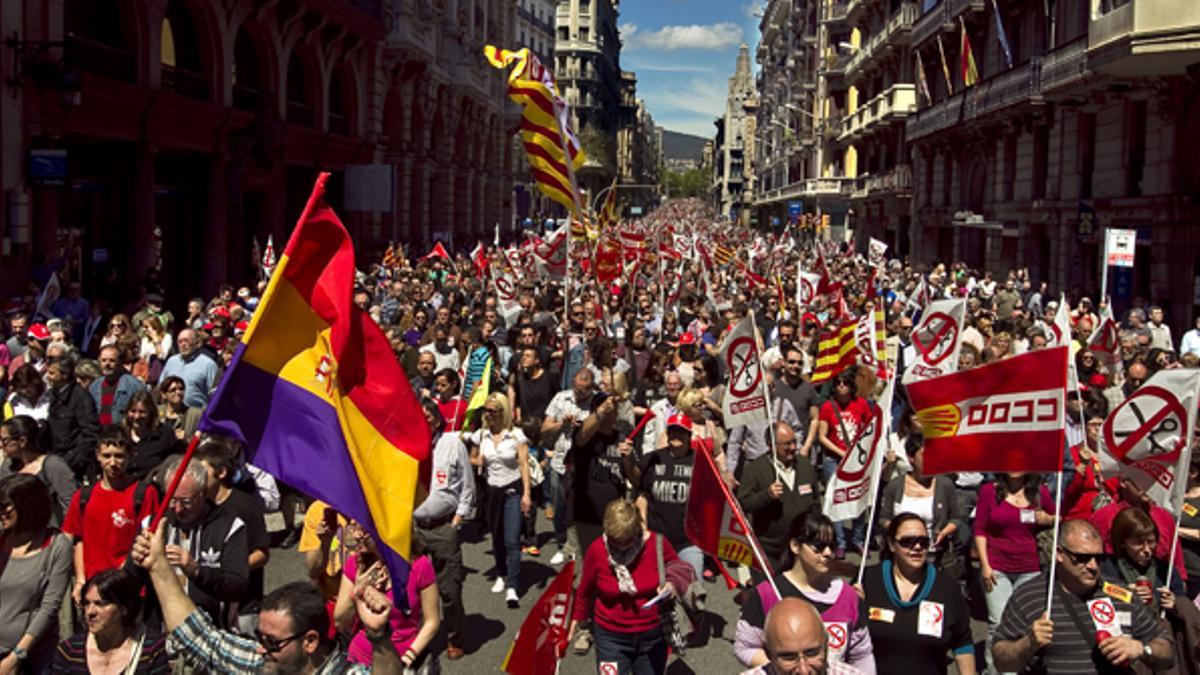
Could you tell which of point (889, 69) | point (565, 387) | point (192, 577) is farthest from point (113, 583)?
point (889, 69)

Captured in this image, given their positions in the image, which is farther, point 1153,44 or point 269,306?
point 1153,44

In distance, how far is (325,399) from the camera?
16.0 ft

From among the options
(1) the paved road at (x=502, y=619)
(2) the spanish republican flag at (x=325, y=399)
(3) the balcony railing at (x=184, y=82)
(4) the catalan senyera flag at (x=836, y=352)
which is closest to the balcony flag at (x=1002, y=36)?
(3) the balcony railing at (x=184, y=82)

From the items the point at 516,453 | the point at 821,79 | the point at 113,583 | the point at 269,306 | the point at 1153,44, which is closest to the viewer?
the point at 113,583

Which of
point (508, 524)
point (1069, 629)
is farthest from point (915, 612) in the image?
point (508, 524)

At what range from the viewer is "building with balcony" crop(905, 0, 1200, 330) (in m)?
21.8

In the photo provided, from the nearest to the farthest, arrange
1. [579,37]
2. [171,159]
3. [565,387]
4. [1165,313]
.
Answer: [565,387] → [1165,313] → [171,159] → [579,37]

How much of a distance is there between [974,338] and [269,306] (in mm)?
11781

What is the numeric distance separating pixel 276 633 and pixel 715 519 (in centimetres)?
310

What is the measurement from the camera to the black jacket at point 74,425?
26.9ft

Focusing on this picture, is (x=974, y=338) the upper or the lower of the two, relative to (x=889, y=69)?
lower

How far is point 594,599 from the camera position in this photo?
610 centimetres

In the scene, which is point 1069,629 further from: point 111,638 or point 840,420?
point 840,420

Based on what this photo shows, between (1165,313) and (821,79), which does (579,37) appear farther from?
(1165,313)
